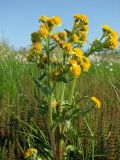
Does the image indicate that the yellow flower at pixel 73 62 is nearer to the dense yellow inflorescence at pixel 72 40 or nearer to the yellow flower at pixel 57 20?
the dense yellow inflorescence at pixel 72 40

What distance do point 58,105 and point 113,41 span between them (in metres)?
0.52

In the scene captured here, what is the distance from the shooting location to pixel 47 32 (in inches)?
102

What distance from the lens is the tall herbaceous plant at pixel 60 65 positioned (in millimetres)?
2508

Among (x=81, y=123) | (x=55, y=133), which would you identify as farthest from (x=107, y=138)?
(x=55, y=133)

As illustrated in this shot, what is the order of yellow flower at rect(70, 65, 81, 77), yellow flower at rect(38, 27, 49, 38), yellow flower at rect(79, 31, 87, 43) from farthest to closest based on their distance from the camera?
yellow flower at rect(79, 31, 87, 43) → yellow flower at rect(38, 27, 49, 38) → yellow flower at rect(70, 65, 81, 77)

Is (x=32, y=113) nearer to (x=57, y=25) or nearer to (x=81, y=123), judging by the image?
(x=81, y=123)

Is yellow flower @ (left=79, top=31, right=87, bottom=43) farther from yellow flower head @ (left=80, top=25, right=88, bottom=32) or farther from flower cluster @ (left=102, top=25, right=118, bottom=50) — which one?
flower cluster @ (left=102, top=25, right=118, bottom=50)

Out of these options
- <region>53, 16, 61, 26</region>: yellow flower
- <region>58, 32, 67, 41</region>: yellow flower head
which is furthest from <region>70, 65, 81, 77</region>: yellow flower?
<region>53, 16, 61, 26</region>: yellow flower

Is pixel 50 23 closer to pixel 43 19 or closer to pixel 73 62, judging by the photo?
pixel 43 19

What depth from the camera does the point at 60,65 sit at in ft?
8.31

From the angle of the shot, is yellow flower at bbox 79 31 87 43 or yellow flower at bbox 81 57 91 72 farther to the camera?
yellow flower at bbox 79 31 87 43

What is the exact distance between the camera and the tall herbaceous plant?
8.23 feet

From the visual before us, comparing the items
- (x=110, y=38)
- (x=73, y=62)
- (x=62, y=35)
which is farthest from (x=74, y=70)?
(x=110, y=38)

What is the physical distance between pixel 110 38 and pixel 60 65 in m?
0.38
